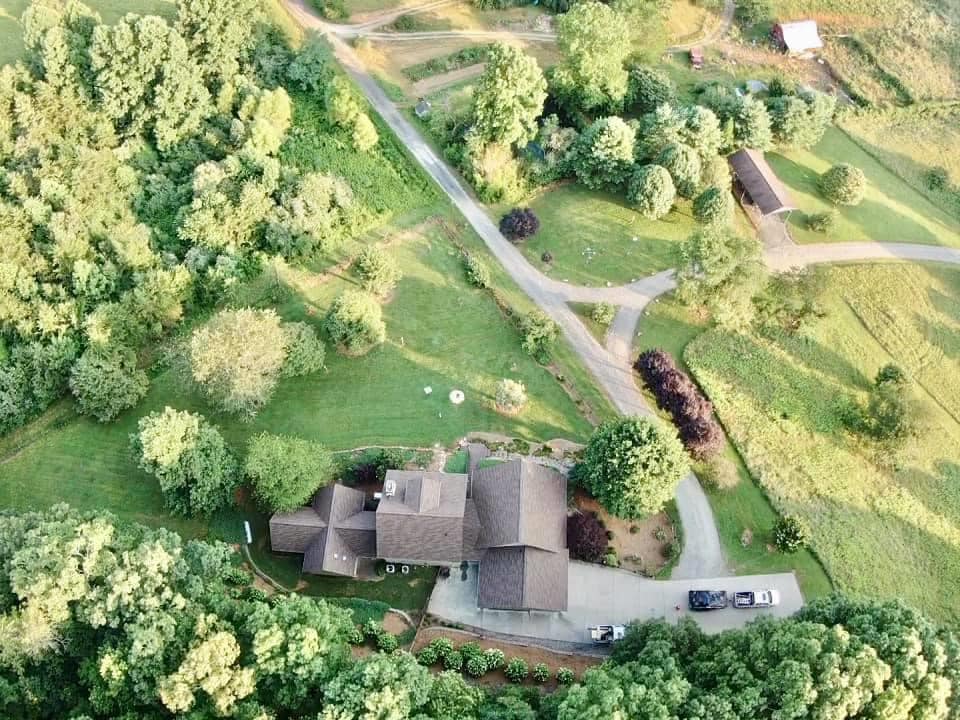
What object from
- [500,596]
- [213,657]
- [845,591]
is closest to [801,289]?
[845,591]

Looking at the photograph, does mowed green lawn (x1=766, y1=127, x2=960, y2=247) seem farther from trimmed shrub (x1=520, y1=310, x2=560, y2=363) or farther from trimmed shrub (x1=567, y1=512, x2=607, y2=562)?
trimmed shrub (x1=567, y1=512, x2=607, y2=562)

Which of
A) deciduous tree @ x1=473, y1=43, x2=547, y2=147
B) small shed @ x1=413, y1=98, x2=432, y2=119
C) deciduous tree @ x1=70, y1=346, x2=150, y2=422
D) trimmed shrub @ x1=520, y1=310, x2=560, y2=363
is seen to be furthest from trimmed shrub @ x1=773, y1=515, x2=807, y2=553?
small shed @ x1=413, y1=98, x2=432, y2=119

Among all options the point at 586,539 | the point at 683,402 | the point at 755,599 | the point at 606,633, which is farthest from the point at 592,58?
the point at 606,633

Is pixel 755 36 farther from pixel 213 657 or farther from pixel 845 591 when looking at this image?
pixel 213 657

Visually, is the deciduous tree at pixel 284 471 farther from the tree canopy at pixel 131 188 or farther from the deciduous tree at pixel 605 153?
the deciduous tree at pixel 605 153

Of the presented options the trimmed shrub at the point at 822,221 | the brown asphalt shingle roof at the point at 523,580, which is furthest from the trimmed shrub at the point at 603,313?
the trimmed shrub at the point at 822,221

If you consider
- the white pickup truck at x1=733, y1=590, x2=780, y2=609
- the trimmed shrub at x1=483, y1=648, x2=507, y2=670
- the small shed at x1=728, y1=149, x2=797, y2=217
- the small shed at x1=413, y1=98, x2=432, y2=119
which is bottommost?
the white pickup truck at x1=733, y1=590, x2=780, y2=609

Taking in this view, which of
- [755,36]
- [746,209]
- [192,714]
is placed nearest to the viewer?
[192,714]
